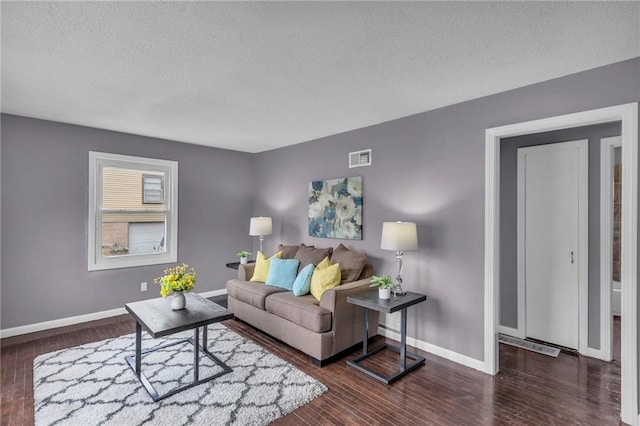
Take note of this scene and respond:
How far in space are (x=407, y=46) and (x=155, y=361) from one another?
3.43 m

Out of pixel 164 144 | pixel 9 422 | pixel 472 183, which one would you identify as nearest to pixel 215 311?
pixel 9 422

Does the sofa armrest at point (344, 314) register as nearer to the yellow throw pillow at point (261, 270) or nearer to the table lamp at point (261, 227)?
the yellow throw pillow at point (261, 270)

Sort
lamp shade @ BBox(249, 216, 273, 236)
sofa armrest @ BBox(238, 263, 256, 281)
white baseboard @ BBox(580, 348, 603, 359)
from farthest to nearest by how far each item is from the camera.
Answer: lamp shade @ BBox(249, 216, 273, 236)
sofa armrest @ BBox(238, 263, 256, 281)
white baseboard @ BBox(580, 348, 603, 359)

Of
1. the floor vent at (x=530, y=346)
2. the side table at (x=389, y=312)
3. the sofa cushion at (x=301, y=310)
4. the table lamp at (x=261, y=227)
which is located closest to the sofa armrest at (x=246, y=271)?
the table lamp at (x=261, y=227)

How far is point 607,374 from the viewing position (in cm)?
290

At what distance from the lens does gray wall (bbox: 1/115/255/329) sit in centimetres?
371

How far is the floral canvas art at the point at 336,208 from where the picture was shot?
4152 mm

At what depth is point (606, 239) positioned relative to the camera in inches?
126

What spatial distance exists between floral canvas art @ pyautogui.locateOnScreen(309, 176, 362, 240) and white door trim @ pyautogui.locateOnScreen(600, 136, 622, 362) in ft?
8.03

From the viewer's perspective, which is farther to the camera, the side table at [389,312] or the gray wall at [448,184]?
the side table at [389,312]

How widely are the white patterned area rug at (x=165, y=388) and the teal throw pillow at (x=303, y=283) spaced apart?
710 mm

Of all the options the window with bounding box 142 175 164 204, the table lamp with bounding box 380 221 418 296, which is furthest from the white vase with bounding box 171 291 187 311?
the window with bounding box 142 175 164 204

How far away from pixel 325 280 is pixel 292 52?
7.38ft

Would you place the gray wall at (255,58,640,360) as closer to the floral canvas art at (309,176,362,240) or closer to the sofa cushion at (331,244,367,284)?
the floral canvas art at (309,176,362,240)
